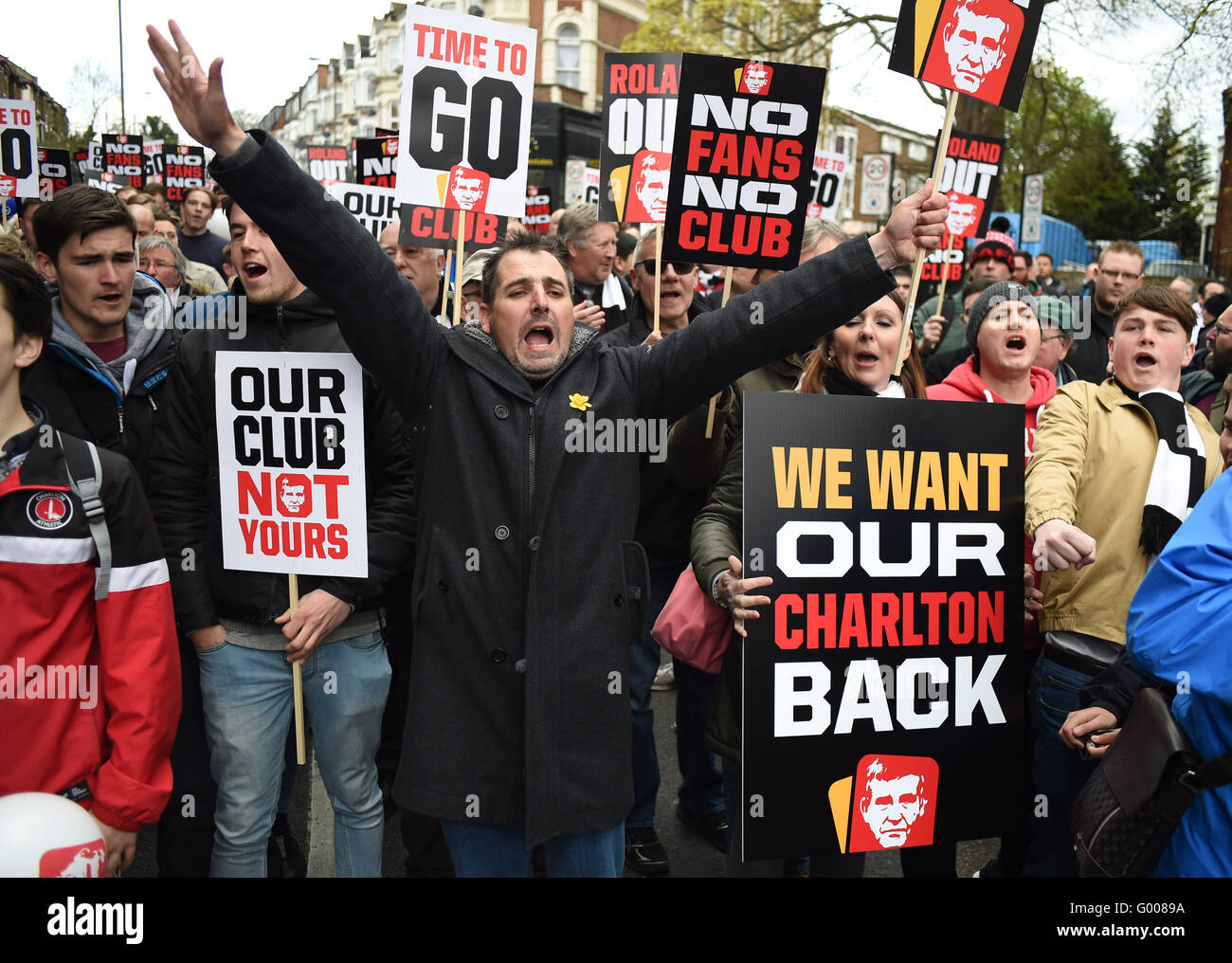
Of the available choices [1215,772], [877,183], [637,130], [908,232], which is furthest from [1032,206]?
[1215,772]

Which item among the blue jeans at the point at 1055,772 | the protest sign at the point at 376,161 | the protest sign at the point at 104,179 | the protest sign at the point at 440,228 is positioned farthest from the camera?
the protest sign at the point at 104,179

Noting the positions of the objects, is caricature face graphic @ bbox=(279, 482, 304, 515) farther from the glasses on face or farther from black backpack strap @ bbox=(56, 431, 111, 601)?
the glasses on face

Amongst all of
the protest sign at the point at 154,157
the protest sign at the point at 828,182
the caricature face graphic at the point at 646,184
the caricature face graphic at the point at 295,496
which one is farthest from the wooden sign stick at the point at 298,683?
the protest sign at the point at 154,157

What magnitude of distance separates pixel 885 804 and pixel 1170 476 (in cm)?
124

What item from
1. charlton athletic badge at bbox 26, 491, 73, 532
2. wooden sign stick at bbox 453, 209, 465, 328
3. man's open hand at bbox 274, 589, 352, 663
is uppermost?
wooden sign stick at bbox 453, 209, 465, 328

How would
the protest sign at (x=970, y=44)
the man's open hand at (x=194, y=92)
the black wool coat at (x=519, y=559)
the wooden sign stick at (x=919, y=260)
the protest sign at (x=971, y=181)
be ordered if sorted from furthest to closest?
1. the protest sign at (x=971, y=181)
2. the protest sign at (x=970, y=44)
3. the wooden sign stick at (x=919, y=260)
4. the black wool coat at (x=519, y=559)
5. the man's open hand at (x=194, y=92)

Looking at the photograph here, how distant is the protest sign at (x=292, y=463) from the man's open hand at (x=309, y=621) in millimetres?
85

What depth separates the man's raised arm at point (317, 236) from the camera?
Answer: 2414 millimetres

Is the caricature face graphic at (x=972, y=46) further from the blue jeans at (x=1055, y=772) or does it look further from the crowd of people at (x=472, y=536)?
the blue jeans at (x=1055, y=772)

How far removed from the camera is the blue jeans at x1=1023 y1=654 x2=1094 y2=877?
123 inches

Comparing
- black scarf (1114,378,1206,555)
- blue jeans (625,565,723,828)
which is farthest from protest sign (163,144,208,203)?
black scarf (1114,378,1206,555)

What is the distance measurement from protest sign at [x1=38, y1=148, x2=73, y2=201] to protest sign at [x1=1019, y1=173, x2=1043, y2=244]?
34.0 feet
